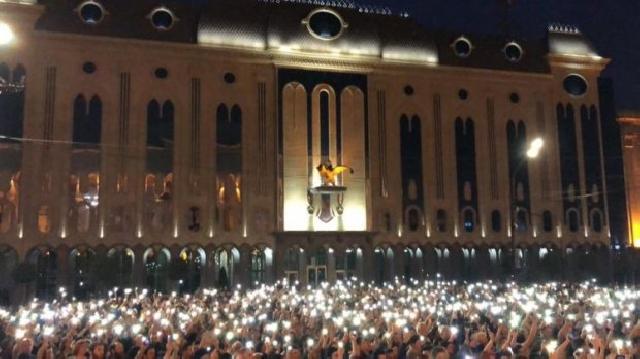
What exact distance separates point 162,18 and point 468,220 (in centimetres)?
2665

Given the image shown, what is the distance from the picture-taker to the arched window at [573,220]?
174ft

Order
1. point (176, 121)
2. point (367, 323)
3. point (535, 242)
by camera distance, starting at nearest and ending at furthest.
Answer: point (367, 323) < point (176, 121) < point (535, 242)

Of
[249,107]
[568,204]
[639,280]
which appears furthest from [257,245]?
[639,280]

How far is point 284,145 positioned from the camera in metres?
47.0

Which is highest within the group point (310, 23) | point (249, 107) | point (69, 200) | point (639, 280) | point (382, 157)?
point (310, 23)

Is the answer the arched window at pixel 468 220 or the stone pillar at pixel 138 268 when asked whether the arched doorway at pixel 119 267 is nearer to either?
the stone pillar at pixel 138 268

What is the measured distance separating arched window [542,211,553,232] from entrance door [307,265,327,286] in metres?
18.2

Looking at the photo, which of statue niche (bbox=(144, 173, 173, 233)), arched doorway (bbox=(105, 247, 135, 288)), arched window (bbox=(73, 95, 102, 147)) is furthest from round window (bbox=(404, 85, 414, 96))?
arched doorway (bbox=(105, 247, 135, 288))

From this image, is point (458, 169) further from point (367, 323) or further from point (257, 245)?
point (367, 323)

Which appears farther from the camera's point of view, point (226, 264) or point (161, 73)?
point (161, 73)

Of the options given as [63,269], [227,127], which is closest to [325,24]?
[227,127]

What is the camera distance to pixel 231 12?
47.5 m

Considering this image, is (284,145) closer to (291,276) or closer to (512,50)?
(291,276)

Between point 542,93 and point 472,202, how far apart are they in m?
11.3
